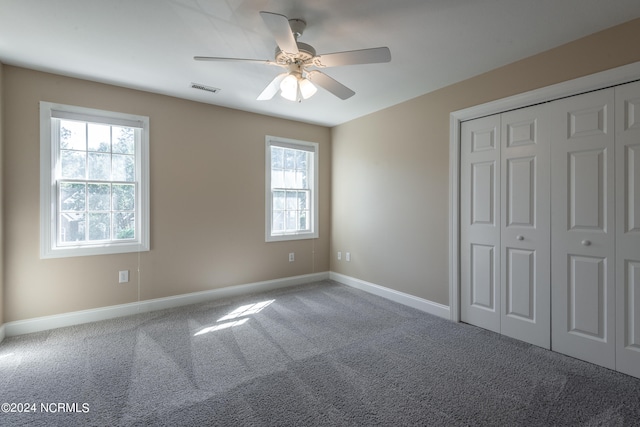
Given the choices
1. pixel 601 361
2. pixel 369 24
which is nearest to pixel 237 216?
pixel 369 24

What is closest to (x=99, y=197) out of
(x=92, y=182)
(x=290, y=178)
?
(x=92, y=182)

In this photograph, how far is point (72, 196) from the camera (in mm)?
3166

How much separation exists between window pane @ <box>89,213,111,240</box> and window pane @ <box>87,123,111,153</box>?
0.74 m

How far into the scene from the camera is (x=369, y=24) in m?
2.21

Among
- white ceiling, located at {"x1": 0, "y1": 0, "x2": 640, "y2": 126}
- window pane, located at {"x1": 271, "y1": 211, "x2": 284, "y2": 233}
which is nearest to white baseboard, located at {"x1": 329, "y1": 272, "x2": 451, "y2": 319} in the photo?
window pane, located at {"x1": 271, "y1": 211, "x2": 284, "y2": 233}

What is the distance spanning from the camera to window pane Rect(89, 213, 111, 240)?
327 centimetres

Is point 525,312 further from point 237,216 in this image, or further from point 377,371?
point 237,216

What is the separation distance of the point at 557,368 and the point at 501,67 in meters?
2.70

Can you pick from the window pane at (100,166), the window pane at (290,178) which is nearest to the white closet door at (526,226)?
the window pane at (290,178)

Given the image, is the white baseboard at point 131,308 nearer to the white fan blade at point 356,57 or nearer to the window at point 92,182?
the window at point 92,182

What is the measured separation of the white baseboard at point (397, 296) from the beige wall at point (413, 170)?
0.08 metres

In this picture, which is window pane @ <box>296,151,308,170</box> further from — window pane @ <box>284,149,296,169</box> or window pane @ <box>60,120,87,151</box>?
window pane @ <box>60,120,87,151</box>

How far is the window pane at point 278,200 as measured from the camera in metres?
4.59

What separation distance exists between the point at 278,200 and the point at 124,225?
204 centimetres
